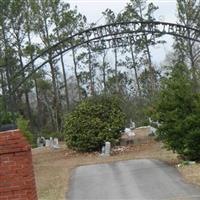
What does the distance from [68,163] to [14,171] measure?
17098 mm

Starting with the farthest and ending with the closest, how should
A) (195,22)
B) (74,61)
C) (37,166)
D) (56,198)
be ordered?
(74,61)
(195,22)
(37,166)
(56,198)

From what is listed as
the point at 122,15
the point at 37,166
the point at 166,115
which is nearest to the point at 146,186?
the point at 166,115

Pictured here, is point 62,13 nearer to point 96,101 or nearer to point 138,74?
point 138,74

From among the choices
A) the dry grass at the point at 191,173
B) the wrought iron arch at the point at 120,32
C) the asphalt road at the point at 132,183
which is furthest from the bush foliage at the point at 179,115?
the wrought iron arch at the point at 120,32

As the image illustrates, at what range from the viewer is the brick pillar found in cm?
881

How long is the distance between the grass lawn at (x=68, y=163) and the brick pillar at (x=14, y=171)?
241 inches

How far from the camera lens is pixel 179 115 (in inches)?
802

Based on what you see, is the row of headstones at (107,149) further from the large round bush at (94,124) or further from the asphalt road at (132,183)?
the asphalt road at (132,183)

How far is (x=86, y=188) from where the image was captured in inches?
645

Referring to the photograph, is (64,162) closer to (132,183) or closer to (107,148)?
(107,148)

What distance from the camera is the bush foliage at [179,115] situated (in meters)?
20.0

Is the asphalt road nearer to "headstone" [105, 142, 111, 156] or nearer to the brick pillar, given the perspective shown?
"headstone" [105, 142, 111, 156]

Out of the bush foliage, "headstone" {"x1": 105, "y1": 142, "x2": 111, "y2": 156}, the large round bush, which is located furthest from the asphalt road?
the large round bush

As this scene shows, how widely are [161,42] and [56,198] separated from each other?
135ft
